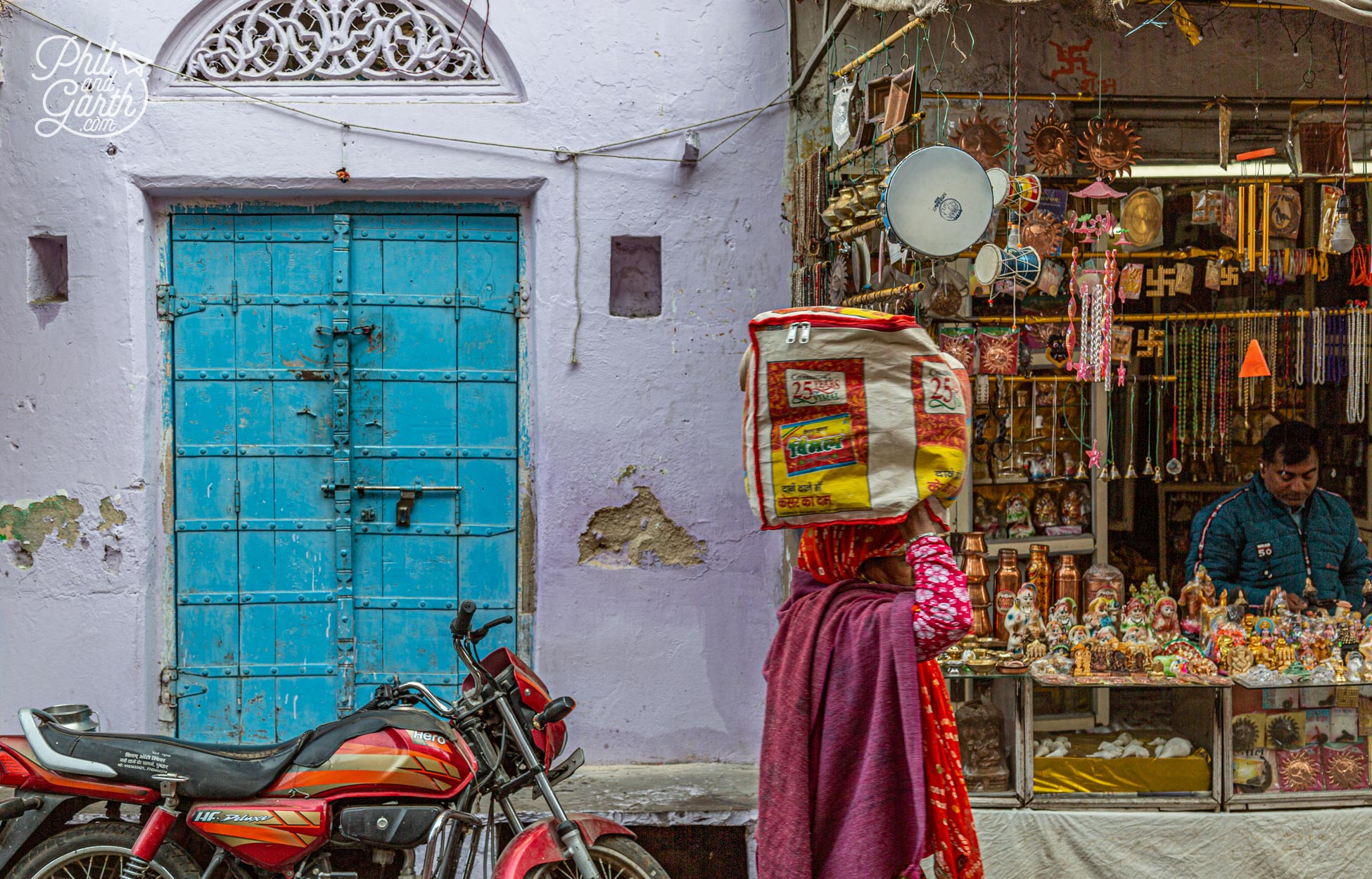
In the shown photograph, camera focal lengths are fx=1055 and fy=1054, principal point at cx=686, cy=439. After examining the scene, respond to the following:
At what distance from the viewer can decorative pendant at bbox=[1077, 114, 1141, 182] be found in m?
3.92

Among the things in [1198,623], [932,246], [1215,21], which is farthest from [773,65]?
[1198,623]

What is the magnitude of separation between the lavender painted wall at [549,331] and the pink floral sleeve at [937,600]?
209 centimetres

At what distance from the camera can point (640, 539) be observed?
4.32 m

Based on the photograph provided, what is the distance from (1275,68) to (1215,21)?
0.31 metres

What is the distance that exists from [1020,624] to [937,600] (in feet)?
5.33

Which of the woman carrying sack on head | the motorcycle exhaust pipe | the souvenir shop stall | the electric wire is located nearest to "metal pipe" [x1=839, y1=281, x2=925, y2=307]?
the souvenir shop stall

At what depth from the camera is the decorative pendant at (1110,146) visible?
154 inches

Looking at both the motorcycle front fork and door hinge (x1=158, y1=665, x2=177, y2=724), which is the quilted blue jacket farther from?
door hinge (x1=158, y1=665, x2=177, y2=724)

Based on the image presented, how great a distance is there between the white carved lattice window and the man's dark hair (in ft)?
10.6

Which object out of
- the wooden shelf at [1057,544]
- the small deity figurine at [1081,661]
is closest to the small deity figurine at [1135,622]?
the small deity figurine at [1081,661]

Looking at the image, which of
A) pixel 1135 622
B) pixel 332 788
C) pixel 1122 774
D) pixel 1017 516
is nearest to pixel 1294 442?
pixel 1135 622

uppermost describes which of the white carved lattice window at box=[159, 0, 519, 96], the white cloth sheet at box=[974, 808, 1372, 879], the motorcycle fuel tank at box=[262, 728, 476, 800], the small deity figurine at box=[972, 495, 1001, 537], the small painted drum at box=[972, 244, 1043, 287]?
the white carved lattice window at box=[159, 0, 519, 96]

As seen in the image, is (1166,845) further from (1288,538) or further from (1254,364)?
(1254,364)

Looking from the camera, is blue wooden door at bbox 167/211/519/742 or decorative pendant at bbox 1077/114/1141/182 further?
blue wooden door at bbox 167/211/519/742
